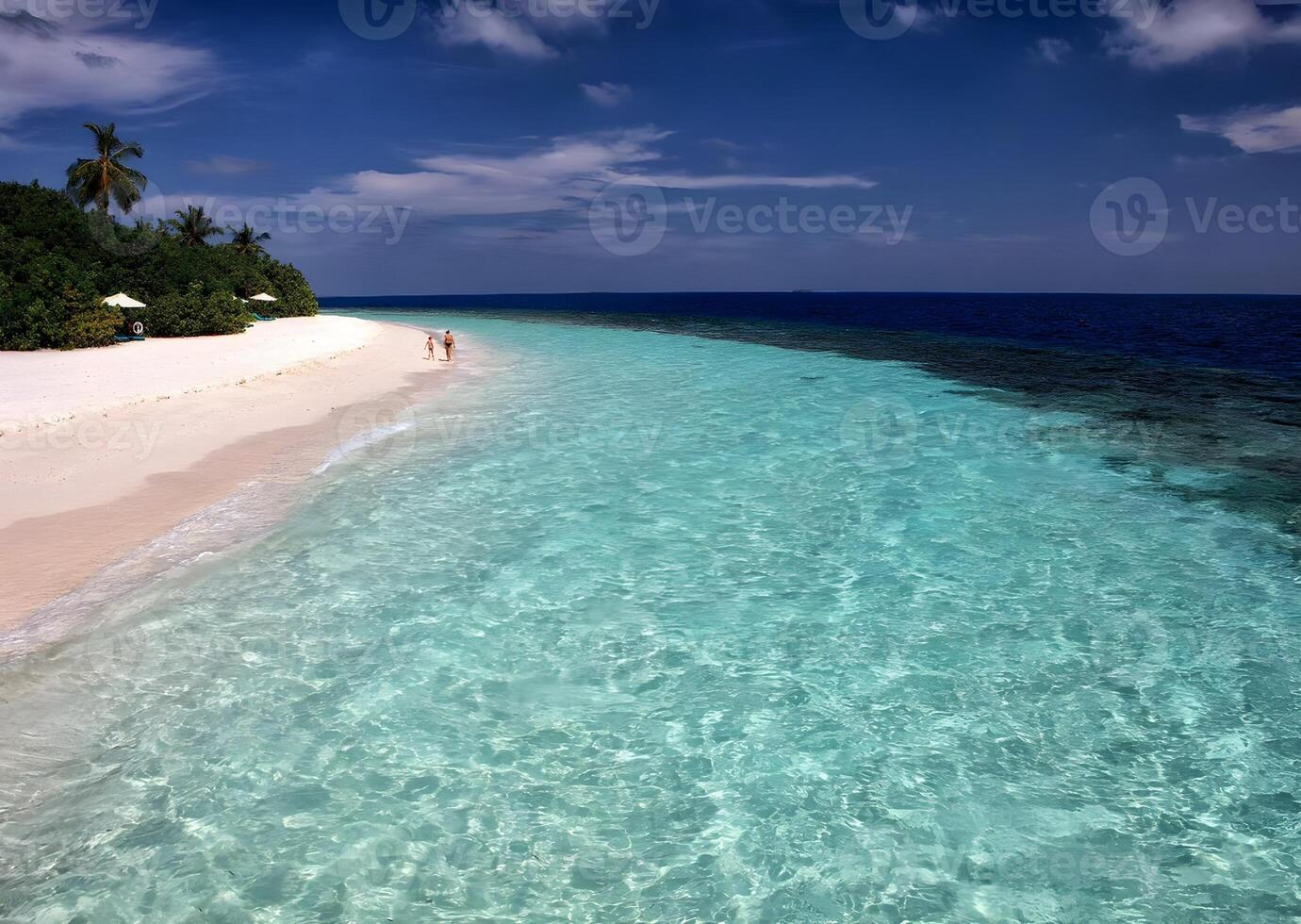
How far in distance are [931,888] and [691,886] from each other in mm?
1757

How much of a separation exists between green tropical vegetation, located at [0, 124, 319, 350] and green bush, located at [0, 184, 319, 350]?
0.05 m

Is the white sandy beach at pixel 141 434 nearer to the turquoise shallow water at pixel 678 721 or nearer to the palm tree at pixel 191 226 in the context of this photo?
the turquoise shallow water at pixel 678 721

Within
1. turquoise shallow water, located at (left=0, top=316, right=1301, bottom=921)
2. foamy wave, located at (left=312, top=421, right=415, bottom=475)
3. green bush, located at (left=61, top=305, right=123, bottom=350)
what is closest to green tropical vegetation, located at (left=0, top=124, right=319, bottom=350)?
green bush, located at (left=61, top=305, right=123, bottom=350)

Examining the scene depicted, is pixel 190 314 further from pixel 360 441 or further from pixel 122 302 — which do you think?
pixel 360 441

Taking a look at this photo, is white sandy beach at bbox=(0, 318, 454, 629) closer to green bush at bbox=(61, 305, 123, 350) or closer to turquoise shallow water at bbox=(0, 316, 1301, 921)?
green bush at bbox=(61, 305, 123, 350)

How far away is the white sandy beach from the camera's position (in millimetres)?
11242

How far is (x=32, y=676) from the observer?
7793 mm

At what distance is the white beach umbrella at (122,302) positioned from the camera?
3728 centimetres

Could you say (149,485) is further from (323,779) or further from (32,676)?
(323,779)

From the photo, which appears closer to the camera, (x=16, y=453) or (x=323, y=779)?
(x=323, y=779)

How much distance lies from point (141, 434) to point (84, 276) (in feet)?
75.4

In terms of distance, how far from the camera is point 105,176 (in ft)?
175

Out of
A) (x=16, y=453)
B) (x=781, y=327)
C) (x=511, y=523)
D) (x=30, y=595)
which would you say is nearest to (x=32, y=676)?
(x=30, y=595)


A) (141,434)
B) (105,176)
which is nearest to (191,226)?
(105,176)
